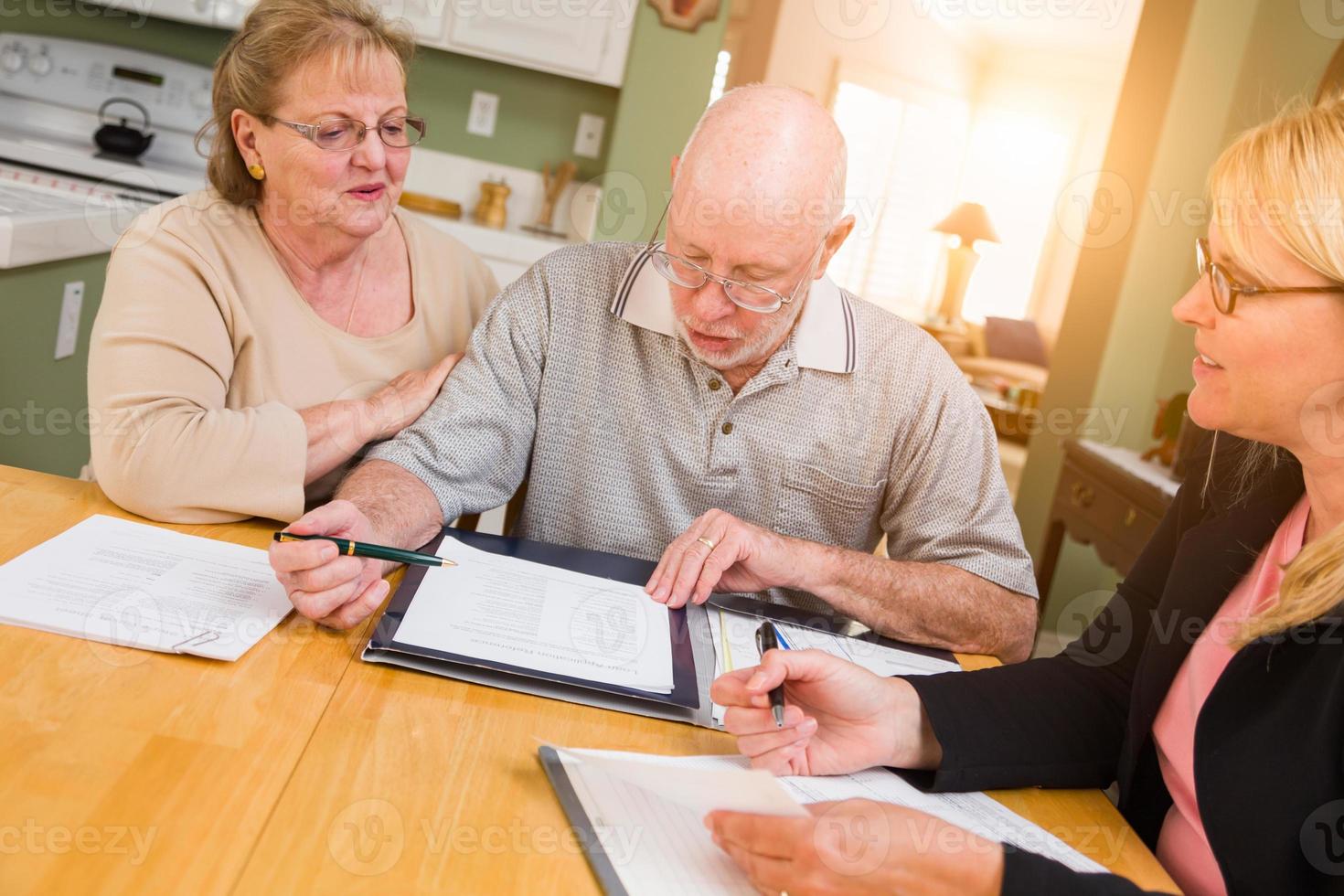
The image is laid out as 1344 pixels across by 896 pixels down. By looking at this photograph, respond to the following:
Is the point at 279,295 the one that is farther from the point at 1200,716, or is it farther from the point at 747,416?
the point at 1200,716

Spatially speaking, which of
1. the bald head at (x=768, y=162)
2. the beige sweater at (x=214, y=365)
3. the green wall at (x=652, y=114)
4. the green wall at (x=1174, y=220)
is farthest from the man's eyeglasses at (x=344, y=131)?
the green wall at (x=1174, y=220)

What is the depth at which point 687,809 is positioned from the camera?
832 millimetres

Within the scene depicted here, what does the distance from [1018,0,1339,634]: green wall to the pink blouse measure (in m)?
2.47

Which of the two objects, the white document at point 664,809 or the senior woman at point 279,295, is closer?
the white document at point 664,809

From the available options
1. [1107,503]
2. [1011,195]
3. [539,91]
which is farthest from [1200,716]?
[1011,195]

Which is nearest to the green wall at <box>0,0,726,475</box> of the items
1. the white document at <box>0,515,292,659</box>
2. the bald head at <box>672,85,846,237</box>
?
the bald head at <box>672,85,846,237</box>

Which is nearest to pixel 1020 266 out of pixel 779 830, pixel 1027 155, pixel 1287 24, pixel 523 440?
pixel 1027 155

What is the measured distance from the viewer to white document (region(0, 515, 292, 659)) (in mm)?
930

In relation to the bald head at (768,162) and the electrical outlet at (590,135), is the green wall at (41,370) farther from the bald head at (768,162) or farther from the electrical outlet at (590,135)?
the electrical outlet at (590,135)

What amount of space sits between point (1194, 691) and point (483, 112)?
3341mm

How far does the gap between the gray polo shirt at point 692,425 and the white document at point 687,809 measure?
577mm

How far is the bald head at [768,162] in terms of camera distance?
1.33 metres

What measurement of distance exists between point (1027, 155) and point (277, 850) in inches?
364

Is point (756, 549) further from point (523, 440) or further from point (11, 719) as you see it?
point (11, 719)
